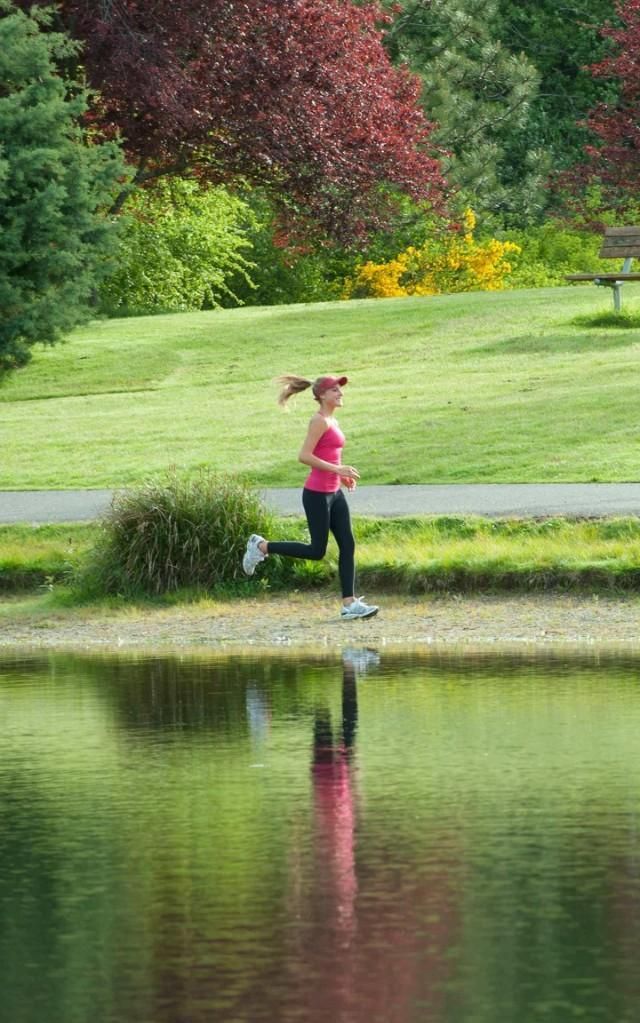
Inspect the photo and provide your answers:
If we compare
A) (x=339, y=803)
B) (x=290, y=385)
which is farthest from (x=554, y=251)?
(x=339, y=803)

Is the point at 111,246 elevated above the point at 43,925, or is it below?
above

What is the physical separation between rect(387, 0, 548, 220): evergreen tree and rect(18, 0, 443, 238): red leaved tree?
30.0 m

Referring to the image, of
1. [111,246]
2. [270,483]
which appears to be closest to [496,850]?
[111,246]

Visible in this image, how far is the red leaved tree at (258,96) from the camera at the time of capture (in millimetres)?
23359

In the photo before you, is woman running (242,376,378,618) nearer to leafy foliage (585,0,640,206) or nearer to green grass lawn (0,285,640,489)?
green grass lawn (0,285,640,489)

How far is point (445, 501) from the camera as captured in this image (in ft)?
66.4

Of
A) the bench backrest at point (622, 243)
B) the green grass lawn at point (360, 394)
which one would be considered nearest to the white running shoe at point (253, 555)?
the green grass lawn at point (360, 394)

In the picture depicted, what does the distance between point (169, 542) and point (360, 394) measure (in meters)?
13.4

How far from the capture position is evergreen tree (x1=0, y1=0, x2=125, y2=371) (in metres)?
18.8

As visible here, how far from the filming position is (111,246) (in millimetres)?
19688

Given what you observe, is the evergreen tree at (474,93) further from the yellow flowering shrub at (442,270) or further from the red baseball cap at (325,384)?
the red baseball cap at (325,384)

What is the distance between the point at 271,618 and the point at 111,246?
16.4 ft

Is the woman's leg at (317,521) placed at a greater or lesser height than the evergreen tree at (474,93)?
lesser

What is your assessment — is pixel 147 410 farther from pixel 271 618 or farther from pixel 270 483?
pixel 271 618
